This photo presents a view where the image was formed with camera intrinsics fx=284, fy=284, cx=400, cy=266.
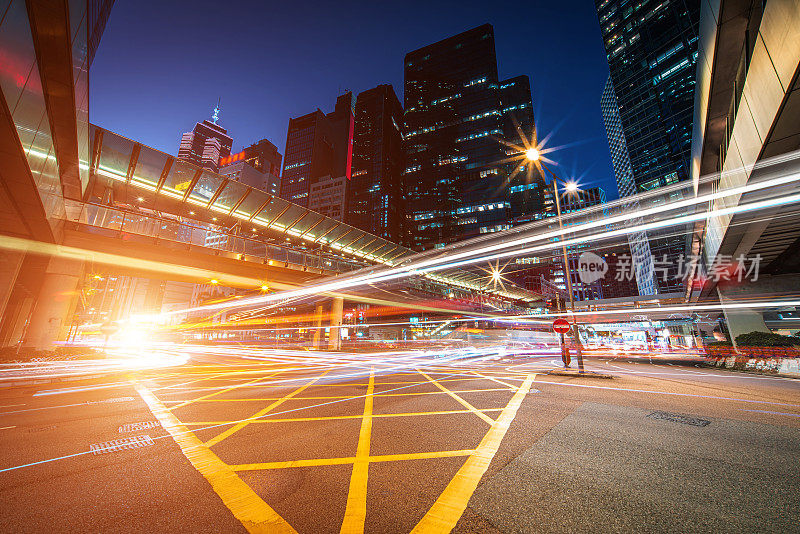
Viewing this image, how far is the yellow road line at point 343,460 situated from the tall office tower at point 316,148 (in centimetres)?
13548

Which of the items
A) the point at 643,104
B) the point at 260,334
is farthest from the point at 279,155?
the point at 643,104

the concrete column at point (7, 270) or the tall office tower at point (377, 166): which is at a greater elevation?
the tall office tower at point (377, 166)

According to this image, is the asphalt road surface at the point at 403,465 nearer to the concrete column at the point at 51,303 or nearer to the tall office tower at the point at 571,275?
the concrete column at the point at 51,303

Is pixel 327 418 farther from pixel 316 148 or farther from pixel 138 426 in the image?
pixel 316 148

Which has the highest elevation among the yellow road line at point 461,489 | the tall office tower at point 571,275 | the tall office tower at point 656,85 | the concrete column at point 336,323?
the tall office tower at point 656,85

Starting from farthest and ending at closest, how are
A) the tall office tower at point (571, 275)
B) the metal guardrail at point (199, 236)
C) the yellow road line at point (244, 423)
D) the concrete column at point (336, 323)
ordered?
the tall office tower at point (571, 275) → the concrete column at point (336, 323) → the metal guardrail at point (199, 236) → the yellow road line at point (244, 423)

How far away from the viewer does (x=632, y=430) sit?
468cm

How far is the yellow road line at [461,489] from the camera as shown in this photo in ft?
7.61

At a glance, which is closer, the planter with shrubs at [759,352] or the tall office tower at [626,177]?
the planter with shrubs at [759,352]

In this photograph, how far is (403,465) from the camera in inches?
141

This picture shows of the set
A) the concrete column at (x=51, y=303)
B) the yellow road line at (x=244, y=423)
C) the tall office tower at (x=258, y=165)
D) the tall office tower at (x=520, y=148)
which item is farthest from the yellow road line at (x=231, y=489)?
the tall office tower at (x=258, y=165)

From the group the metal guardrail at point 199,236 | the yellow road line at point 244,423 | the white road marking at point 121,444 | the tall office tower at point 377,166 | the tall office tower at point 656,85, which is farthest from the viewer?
the tall office tower at point 377,166

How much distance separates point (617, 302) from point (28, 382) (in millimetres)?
58532

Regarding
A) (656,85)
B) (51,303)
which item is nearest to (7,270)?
(51,303)
